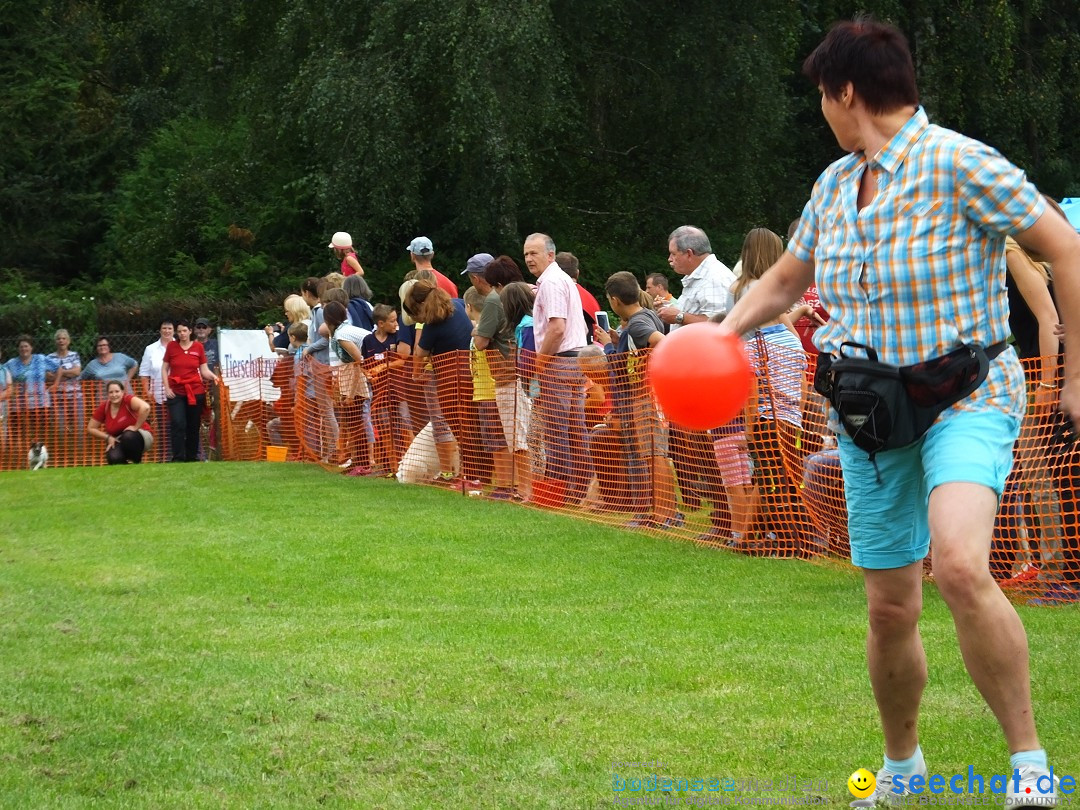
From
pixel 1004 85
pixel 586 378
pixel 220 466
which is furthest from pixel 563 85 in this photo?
pixel 586 378

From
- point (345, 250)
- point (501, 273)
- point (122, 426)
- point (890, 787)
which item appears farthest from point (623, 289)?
point (122, 426)

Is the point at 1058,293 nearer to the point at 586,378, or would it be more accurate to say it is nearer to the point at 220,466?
the point at 586,378

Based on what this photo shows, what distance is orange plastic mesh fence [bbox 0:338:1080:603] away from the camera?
23.2ft

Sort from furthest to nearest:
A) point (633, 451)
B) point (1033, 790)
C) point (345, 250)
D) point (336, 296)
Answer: point (345, 250), point (336, 296), point (633, 451), point (1033, 790)

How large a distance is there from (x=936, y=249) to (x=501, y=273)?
8.99 meters

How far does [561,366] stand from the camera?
36.0 feet

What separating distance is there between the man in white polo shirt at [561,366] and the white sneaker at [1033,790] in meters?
7.36

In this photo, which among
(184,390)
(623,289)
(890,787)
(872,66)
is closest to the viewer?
(872,66)

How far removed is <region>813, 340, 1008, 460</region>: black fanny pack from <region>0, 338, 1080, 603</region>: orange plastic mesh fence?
5.26 feet

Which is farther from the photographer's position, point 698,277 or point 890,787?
point 698,277

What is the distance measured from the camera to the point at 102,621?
23.3ft

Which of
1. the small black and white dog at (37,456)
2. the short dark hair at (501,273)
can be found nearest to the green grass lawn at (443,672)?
the short dark hair at (501,273)

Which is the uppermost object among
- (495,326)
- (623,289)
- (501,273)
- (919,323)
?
(501,273)

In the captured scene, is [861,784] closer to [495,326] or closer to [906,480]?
[906,480]
